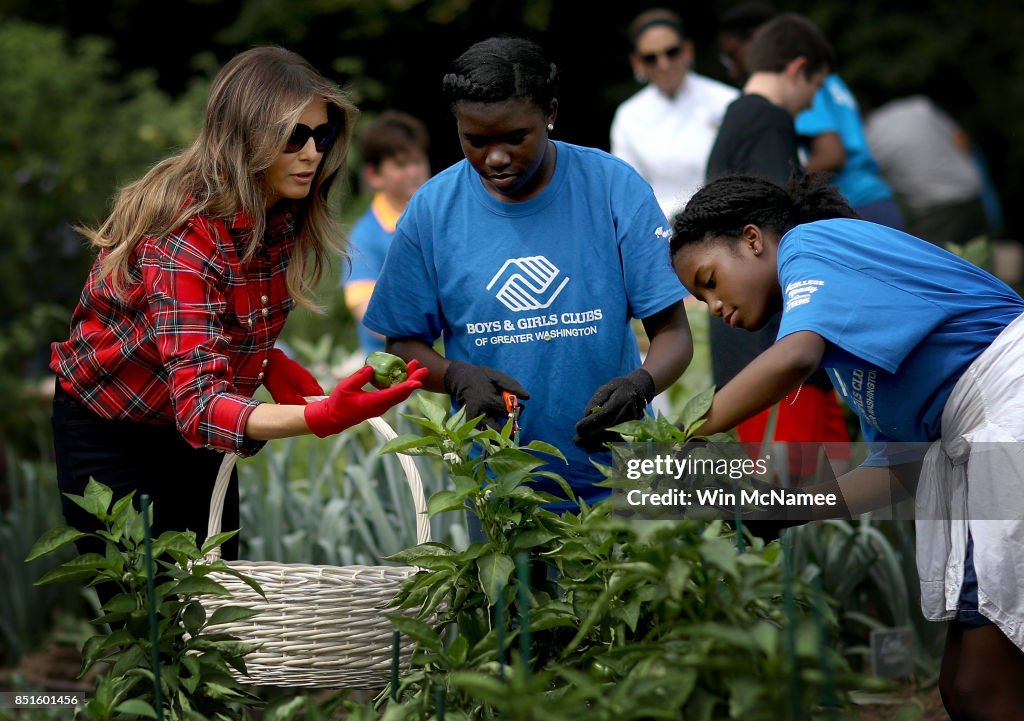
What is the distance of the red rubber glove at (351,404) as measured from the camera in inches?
80.4

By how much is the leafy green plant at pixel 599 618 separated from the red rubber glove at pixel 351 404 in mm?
57

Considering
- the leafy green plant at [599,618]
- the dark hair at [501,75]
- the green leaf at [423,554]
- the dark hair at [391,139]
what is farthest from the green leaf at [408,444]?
the dark hair at [391,139]

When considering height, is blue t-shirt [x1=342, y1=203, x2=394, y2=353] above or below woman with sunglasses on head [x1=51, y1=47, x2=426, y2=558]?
above

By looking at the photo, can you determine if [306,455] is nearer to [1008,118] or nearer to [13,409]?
[13,409]

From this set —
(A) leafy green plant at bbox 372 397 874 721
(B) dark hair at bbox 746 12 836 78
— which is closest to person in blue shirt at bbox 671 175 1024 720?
(A) leafy green plant at bbox 372 397 874 721

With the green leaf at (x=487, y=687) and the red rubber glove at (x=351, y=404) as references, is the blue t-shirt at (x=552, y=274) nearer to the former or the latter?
the red rubber glove at (x=351, y=404)

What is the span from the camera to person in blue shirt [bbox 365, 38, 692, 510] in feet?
8.03

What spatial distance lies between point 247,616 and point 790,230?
117 cm

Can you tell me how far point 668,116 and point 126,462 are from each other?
3248 mm

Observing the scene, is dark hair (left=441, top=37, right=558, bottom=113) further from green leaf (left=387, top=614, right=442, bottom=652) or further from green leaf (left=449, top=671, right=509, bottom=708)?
green leaf (left=449, top=671, right=509, bottom=708)

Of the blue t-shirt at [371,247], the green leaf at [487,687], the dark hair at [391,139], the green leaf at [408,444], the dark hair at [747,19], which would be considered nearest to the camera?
the green leaf at [487,687]

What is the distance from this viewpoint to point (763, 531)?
217cm

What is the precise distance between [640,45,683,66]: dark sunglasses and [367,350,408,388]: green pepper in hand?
331cm

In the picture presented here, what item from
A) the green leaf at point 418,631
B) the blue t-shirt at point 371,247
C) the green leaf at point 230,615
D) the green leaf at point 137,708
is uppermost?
the blue t-shirt at point 371,247
